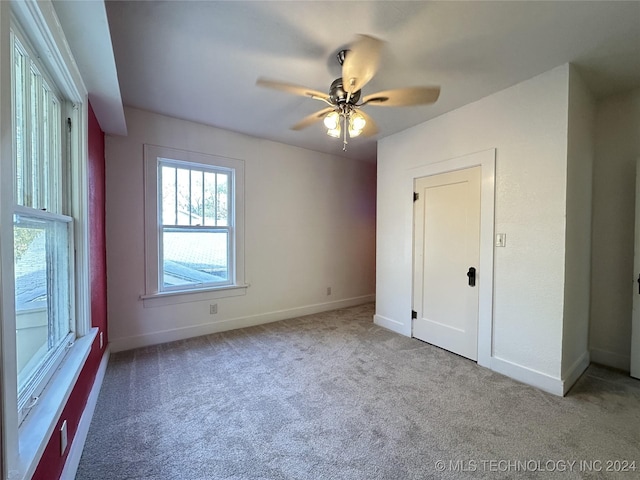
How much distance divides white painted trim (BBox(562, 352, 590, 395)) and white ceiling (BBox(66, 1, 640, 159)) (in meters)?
2.43

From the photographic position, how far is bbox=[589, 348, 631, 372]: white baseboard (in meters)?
2.54

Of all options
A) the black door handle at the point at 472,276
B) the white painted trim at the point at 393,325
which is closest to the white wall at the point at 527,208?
the black door handle at the point at 472,276

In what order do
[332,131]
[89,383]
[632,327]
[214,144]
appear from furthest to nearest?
[214,144]
[632,327]
[332,131]
[89,383]

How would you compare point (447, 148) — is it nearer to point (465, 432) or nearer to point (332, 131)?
point (332, 131)

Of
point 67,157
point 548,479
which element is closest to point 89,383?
point 67,157

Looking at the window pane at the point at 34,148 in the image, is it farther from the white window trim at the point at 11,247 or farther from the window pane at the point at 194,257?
the window pane at the point at 194,257

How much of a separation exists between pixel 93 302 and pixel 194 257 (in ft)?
4.08

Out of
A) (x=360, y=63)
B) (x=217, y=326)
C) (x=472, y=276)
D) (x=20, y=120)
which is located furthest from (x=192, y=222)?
(x=472, y=276)

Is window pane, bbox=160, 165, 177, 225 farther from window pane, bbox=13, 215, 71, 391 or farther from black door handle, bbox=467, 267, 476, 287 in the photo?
black door handle, bbox=467, 267, 476, 287

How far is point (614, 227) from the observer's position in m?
2.59

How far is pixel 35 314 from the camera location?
135 cm

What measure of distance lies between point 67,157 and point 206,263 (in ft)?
6.11

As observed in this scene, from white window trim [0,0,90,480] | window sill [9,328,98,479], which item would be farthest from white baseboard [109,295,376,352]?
window sill [9,328,98,479]

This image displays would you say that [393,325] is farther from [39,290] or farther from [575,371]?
[39,290]
